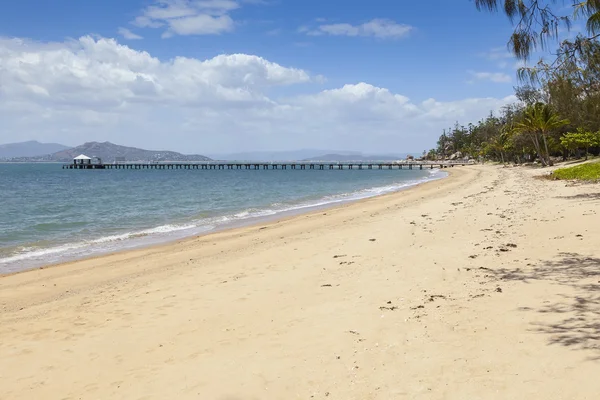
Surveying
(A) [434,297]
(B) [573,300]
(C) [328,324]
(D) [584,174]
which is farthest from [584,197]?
(C) [328,324]

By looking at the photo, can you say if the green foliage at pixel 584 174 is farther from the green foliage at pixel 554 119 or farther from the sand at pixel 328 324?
the sand at pixel 328 324

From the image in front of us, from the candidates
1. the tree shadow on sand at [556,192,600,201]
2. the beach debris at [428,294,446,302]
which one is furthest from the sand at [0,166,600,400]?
the tree shadow on sand at [556,192,600,201]

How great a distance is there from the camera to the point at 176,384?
4621 millimetres

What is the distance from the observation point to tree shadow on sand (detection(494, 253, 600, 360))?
4715 millimetres

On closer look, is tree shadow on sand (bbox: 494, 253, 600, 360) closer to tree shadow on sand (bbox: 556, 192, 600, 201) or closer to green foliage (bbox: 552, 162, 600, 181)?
tree shadow on sand (bbox: 556, 192, 600, 201)

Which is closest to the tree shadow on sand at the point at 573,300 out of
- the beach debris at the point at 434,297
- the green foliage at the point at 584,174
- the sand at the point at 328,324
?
the sand at the point at 328,324

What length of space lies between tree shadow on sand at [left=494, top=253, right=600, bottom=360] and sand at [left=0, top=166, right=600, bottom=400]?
0.03m

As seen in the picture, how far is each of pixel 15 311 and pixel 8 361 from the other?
289 cm

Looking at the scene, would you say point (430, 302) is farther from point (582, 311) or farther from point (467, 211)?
point (467, 211)

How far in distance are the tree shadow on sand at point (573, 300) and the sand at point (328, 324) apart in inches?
1.1

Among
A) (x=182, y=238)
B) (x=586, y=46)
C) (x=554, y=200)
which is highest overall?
(x=586, y=46)

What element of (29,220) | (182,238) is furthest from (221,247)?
(29,220)

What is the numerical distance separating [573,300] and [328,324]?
3107mm

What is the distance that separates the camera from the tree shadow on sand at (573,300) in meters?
4.71
